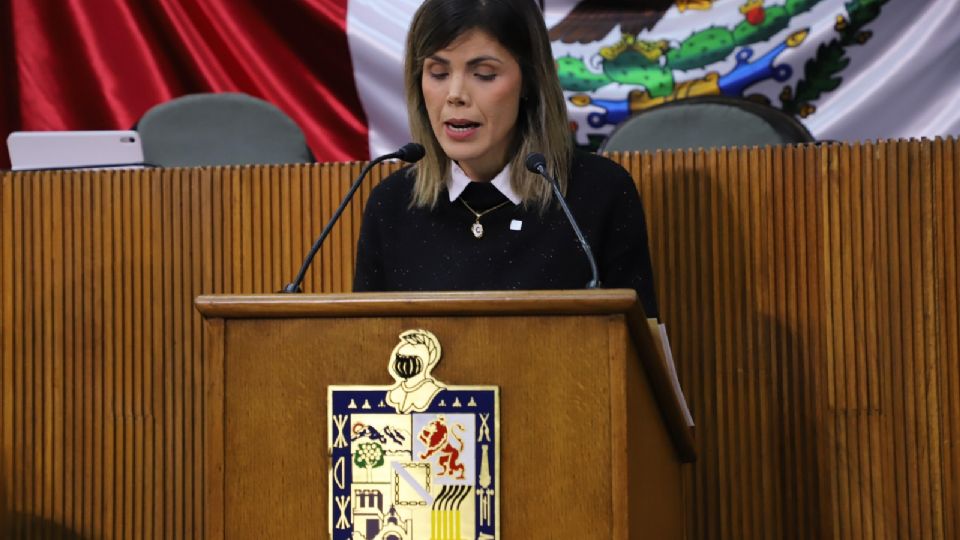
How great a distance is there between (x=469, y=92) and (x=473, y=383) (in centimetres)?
70

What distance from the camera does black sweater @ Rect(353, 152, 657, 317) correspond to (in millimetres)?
1846

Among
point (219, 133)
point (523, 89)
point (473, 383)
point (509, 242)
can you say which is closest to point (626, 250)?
point (509, 242)

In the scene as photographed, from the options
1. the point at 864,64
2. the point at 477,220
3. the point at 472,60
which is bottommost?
the point at 477,220

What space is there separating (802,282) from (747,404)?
0.25 m

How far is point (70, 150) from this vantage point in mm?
2463

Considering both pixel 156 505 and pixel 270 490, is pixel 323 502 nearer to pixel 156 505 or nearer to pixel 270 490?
pixel 270 490

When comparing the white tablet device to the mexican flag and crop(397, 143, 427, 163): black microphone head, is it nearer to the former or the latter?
the mexican flag

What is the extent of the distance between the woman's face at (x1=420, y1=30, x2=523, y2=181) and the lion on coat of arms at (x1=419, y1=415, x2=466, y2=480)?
0.68 meters

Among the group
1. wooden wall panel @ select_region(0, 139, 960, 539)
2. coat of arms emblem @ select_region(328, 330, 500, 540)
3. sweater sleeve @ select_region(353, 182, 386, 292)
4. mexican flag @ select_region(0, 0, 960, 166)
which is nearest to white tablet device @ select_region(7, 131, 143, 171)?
wooden wall panel @ select_region(0, 139, 960, 539)

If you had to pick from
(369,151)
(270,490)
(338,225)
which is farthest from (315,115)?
(270,490)

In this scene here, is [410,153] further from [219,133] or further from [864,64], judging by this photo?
[864,64]

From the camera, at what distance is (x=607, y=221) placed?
6.29 feet

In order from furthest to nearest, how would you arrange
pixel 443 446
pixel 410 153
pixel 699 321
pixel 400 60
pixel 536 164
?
pixel 400 60, pixel 699 321, pixel 410 153, pixel 536 164, pixel 443 446

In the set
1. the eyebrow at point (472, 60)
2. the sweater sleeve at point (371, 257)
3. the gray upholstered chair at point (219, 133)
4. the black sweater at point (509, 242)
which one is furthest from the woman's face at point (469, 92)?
the gray upholstered chair at point (219, 133)
